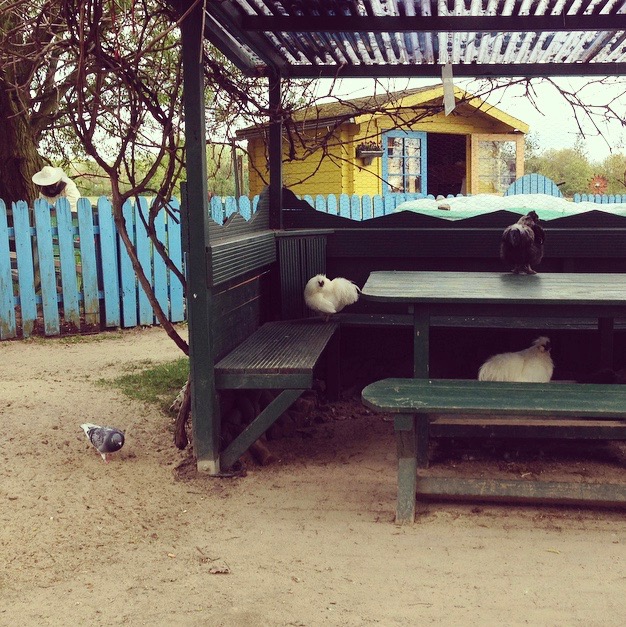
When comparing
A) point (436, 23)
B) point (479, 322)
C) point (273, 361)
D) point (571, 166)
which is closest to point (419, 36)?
point (436, 23)

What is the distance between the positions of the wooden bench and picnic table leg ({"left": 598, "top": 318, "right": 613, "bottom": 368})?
1.42 meters

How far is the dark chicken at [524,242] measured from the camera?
196 inches

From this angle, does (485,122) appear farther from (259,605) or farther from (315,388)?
(259,605)

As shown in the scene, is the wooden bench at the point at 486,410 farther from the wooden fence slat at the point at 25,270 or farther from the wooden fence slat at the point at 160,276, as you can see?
the wooden fence slat at the point at 160,276

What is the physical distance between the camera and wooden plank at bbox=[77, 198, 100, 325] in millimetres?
9164

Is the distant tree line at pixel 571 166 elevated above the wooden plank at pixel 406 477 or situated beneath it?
elevated above

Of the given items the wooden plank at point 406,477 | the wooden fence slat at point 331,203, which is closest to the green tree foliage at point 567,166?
the wooden fence slat at point 331,203

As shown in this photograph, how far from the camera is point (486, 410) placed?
3477mm

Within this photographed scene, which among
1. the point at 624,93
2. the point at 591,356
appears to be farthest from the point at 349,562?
the point at 624,93

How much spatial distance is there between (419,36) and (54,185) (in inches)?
232

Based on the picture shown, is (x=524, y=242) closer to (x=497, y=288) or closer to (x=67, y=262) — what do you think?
(x=497, y=288)

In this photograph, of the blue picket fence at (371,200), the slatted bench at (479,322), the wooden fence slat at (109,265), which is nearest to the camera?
the slatted bench at (479,322)

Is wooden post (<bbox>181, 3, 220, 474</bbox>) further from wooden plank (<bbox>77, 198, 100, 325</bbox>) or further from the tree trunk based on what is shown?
the tree trunk

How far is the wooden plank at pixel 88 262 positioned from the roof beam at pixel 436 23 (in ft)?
16.0
